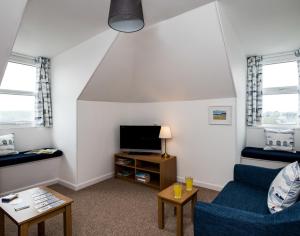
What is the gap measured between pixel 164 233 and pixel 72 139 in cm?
211

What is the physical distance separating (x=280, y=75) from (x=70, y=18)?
3.53 meters

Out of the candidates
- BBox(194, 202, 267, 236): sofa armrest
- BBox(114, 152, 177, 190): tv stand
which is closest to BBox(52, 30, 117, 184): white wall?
BBox(114, 152, 177, 190): tv stand

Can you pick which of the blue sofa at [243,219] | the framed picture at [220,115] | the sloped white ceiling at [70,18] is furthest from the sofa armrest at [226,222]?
the sloped white ceiling at [70,18]

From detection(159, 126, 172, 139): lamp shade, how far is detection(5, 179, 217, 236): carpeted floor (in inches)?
36.1

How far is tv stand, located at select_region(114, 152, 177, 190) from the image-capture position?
3.18 m

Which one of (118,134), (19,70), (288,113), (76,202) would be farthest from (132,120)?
(288,113)

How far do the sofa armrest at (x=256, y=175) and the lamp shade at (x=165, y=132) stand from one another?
1286 millimetres

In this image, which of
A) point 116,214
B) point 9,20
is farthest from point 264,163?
point 9,20

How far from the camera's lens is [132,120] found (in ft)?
13.5

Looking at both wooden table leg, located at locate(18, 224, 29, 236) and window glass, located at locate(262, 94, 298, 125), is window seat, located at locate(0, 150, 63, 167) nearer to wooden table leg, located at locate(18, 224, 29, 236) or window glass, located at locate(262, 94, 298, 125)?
wooden table leg, located at locate(18, 224, 29, 236)

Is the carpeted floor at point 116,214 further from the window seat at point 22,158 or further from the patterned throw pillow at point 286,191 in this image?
the patterned throw pillow at point 286,191

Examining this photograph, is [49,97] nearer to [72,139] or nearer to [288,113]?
[72,139]

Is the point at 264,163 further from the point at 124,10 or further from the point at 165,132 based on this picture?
the point at 124,10

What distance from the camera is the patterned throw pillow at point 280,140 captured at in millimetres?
3154
